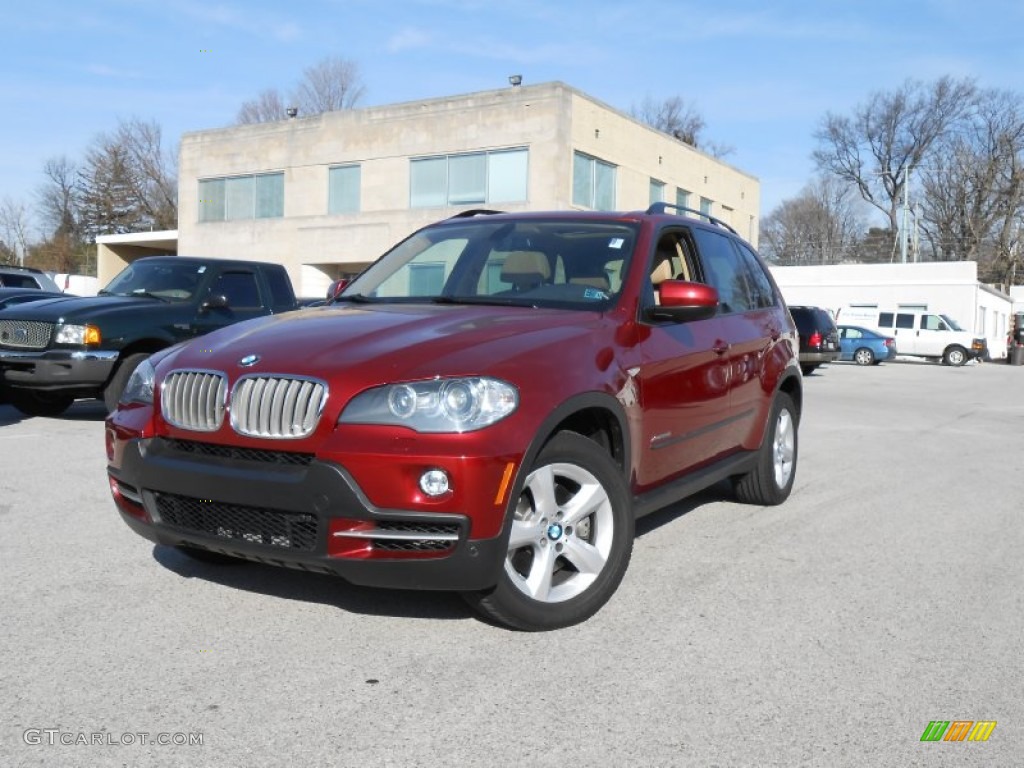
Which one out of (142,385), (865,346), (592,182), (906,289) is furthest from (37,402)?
(906,289)

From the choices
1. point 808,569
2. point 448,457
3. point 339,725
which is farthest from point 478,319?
point 808,569

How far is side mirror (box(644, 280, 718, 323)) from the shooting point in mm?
4594

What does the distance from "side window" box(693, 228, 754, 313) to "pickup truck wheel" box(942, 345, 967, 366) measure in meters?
32.3

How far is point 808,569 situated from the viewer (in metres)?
4.98

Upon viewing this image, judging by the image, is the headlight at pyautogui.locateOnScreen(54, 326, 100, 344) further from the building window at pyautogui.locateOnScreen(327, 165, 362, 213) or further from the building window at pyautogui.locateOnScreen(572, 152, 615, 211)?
the building window at pyautogui.locateOnScreen(327, 165, 362, 213)

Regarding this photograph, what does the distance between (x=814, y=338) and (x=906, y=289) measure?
2521 centimetres

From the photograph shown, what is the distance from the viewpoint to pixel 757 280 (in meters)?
6.57

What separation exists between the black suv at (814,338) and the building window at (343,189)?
17367mm

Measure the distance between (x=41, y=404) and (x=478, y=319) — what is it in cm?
803

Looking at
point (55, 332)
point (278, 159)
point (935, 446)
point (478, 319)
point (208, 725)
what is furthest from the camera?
point (278, 159)

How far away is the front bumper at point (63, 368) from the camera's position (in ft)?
30.1

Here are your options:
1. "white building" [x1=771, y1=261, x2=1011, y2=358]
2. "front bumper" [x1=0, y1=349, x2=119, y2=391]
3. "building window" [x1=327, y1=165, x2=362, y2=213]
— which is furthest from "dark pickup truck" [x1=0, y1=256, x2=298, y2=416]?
"white building" [x1=771, y1=261, x2=1011, y2=358]

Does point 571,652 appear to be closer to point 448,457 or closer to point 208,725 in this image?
point 448,457

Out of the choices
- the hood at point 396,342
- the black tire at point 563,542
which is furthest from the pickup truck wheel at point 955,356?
the black tire at point 563,542
